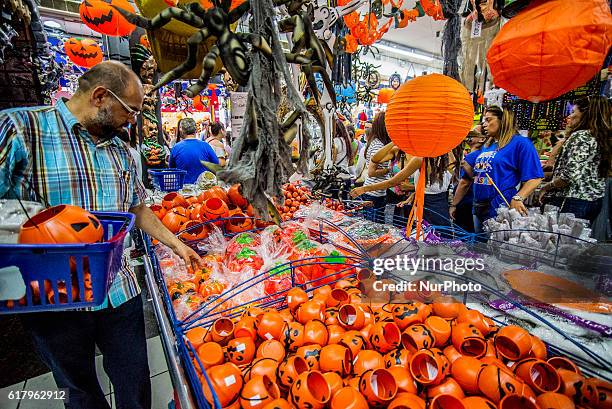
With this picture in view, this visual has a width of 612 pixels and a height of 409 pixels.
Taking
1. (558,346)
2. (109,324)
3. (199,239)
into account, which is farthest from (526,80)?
(109,324)

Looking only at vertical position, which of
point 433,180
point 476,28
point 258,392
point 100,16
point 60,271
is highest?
point 100,16

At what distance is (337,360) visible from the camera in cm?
92

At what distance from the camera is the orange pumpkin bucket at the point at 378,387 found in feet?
2.68

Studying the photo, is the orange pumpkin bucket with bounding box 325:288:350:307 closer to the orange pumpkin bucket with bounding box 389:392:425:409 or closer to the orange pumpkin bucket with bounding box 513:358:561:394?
the orange pumpkin bucket with bounding box 389:392:425:409

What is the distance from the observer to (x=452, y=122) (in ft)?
4.25

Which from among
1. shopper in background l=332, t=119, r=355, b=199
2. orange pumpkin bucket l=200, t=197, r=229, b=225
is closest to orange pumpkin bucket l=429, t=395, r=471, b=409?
orange pumpkin bucket l=200, t=197, r=229, b=225

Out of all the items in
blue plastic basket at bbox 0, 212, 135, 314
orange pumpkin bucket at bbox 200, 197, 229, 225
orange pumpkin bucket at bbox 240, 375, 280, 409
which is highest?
blue plastic basket at bbox 0, 212, 135, 314

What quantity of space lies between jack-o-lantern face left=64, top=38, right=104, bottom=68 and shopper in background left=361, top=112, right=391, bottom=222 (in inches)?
195

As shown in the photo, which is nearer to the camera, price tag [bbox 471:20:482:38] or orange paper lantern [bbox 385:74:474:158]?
orange paper lantern [bbox 385:74:474:158]

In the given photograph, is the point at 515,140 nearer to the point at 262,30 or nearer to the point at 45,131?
the point at 262,30

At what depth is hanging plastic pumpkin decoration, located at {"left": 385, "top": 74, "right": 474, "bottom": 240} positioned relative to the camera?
1277mm

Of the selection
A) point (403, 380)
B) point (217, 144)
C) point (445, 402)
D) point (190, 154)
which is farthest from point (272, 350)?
point (217, 144)

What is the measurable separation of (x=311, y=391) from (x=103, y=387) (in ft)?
6.72

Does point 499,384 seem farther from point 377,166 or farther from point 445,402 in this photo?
point 377,166
